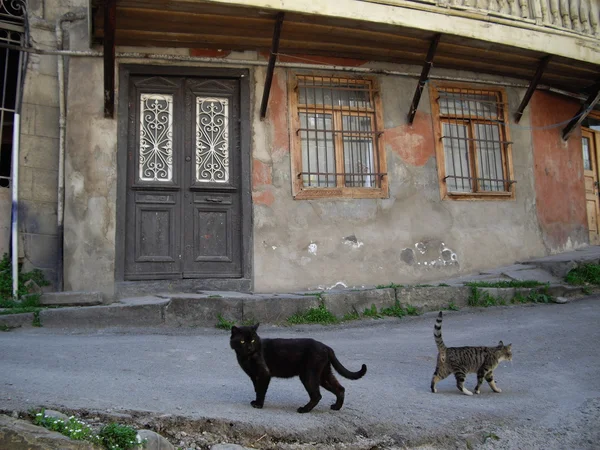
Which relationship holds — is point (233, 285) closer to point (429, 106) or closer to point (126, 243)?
point (126, 243)

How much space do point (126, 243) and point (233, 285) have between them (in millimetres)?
1579

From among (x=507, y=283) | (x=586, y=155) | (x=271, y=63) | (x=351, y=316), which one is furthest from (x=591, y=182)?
(x=271, y=63)

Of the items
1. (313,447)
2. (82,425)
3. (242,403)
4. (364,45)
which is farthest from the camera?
(364,45)

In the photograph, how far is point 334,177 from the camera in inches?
382

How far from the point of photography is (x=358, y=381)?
538 cm

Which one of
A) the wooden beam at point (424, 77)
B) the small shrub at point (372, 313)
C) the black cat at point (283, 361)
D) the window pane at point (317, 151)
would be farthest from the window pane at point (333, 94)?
the black cat at point (283, 361)

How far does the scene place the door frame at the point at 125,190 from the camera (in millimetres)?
8711

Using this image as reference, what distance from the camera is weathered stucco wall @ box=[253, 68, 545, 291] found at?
9219mm

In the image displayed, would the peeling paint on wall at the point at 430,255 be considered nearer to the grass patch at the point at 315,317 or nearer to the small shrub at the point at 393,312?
the small shrub at the point at 393,312

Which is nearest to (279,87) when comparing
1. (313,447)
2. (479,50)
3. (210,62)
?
(210,62)

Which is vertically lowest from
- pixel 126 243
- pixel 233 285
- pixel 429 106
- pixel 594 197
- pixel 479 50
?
pixel 233 285

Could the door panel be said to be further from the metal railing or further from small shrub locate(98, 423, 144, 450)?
small shrub locate(98, 423, 144, 450)

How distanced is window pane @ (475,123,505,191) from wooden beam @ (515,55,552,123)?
0.44 metres

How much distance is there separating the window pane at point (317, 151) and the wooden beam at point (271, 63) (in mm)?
687
